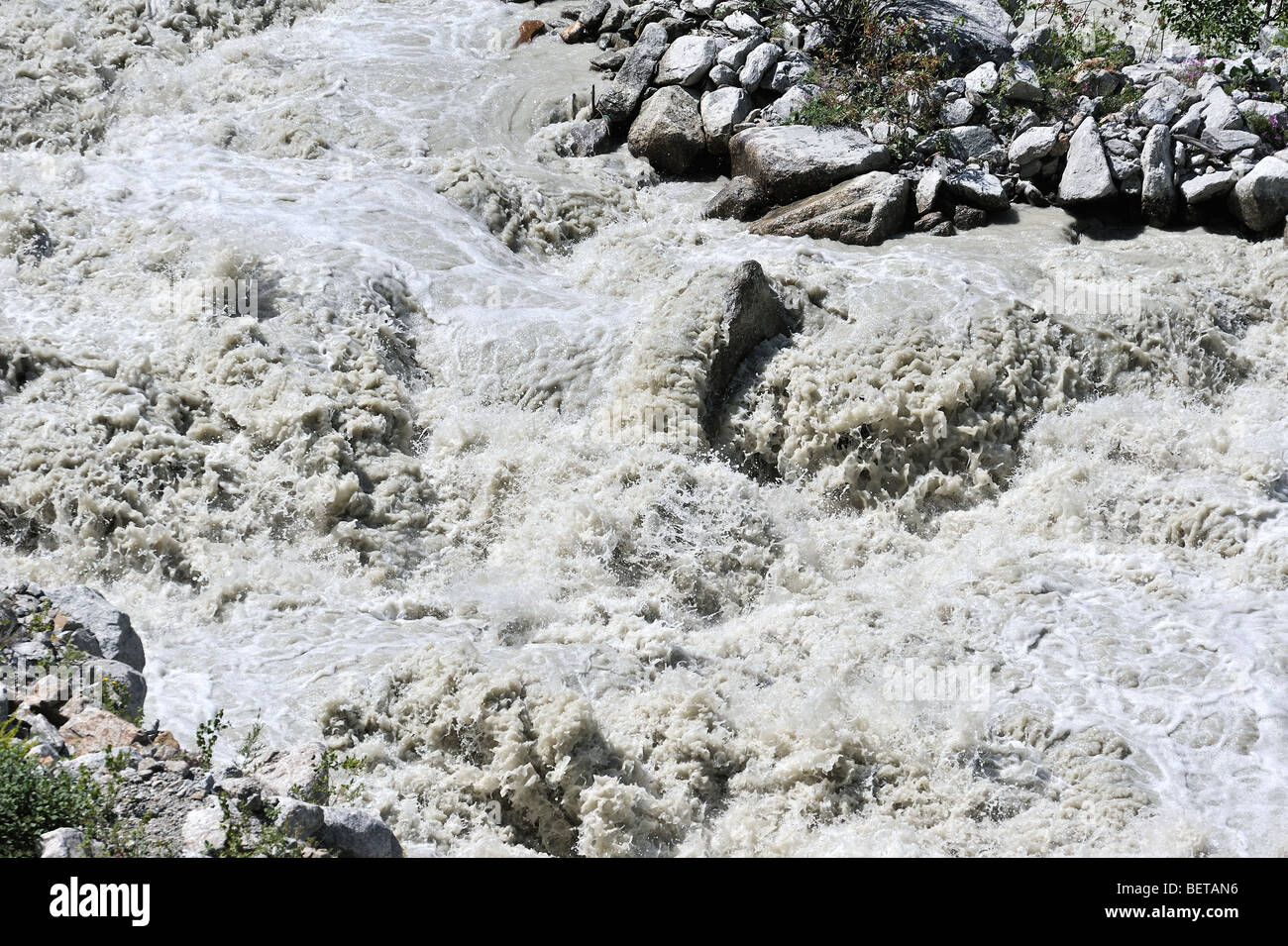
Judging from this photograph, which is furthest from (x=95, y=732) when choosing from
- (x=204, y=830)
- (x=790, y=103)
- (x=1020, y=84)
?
(x=1020, y=84)

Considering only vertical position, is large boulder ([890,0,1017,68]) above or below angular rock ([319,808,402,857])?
above

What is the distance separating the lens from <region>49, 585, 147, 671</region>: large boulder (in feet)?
18.3

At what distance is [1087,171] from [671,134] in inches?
155

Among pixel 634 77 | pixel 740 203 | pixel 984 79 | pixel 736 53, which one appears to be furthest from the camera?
pixel 634 77

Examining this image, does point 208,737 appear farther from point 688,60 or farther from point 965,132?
point 688,60

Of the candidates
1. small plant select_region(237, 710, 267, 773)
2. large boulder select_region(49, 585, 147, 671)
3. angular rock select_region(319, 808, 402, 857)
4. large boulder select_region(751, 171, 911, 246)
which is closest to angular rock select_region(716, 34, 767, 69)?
large boulder select_region(751, 171, 911, 246)

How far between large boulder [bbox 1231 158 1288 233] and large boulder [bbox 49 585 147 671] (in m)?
9.15

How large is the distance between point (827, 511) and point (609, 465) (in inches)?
62.3

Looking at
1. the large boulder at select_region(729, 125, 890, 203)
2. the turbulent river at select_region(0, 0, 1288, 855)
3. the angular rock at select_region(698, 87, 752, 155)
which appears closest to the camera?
the turbulent river at select_region(0, 0, 1288, 855)

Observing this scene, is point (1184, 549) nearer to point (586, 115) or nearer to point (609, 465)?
point (609, 465)

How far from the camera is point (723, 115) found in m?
Result: 11.4

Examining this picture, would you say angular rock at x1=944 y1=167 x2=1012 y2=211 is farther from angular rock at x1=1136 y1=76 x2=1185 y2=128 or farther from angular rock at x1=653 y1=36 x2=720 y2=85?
angular rock at x1=653 y1=36 x2=720 y2=85

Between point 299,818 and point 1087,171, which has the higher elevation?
point 1087,171
